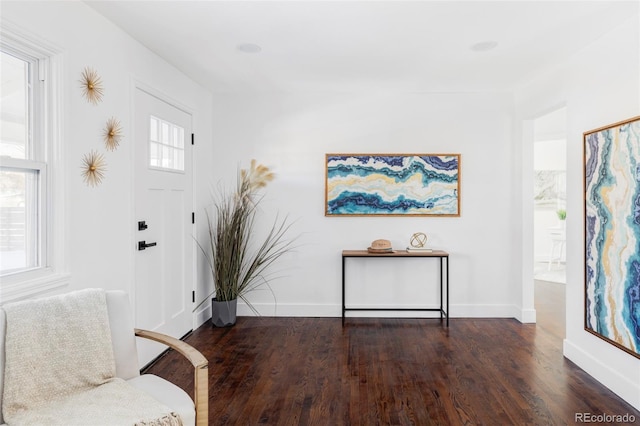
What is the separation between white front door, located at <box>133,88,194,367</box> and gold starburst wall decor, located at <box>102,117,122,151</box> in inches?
8.5

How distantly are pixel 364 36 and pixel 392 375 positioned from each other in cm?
245

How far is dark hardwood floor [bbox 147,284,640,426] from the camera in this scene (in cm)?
243

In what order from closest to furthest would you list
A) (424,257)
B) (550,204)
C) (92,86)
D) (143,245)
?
(92,86) < (143,245) < (424,257) < (550,204)

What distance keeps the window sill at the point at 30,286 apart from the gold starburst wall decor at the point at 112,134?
906 mm

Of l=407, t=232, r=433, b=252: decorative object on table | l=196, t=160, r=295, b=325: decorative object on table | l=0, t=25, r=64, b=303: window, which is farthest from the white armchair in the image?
l=407, t=232, r=433, b=252: decorative object on table

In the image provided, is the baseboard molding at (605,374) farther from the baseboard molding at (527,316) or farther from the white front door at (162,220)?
the white front door at (162,220)

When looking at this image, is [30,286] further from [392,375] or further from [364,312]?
[364,312]

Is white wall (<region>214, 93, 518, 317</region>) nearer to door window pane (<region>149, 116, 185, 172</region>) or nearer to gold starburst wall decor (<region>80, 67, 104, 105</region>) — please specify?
door window pane (<region>149, 116, 185, 172</region>)

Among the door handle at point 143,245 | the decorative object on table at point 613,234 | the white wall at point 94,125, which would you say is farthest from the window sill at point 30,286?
the decorative object on table at point 613,234

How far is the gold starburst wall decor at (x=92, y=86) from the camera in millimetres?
2482

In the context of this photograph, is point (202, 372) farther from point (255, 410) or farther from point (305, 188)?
point (305, 188)

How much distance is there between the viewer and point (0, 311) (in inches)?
65.9

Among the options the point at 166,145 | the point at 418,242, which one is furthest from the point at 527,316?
the point at 166,145

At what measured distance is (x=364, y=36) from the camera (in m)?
2.93
